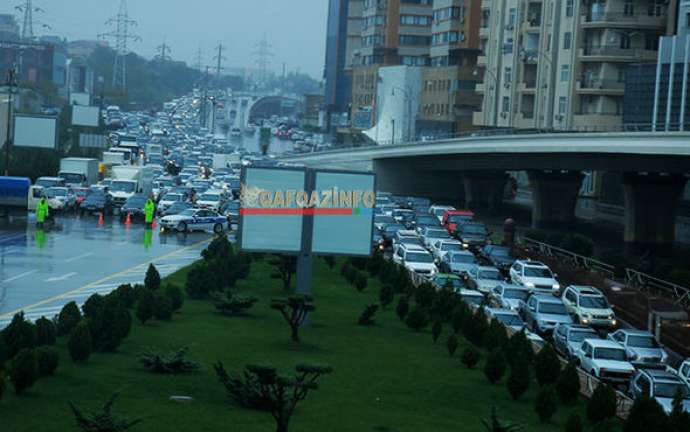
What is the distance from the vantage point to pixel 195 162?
12925 cm

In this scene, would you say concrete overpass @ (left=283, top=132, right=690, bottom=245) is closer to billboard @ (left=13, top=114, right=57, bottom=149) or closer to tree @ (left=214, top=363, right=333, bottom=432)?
billboard @ (left=13, top=114, right=57, bottom=149)

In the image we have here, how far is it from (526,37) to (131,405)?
84586 mm

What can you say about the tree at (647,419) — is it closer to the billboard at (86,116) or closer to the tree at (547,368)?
the tree at (547,368)

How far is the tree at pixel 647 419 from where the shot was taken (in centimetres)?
→ 2125

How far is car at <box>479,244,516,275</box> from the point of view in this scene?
182 ft

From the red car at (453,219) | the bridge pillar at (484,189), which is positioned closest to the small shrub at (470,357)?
the red car at (453,219)

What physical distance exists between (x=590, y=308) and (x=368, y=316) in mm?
10007

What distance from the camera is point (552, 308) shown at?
133 ft

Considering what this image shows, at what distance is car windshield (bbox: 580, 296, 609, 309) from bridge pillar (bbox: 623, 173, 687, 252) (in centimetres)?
2808

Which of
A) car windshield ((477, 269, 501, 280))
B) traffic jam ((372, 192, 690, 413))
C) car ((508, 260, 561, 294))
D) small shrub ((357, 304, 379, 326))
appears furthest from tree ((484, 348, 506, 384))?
car ((508, 260, 561, 294))

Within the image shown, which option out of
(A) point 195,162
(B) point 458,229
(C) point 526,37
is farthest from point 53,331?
(A) point 195,162

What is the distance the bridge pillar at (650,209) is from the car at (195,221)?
2227 centimetres

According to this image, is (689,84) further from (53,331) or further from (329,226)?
(53,331)

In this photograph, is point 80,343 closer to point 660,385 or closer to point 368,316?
point 368,316
